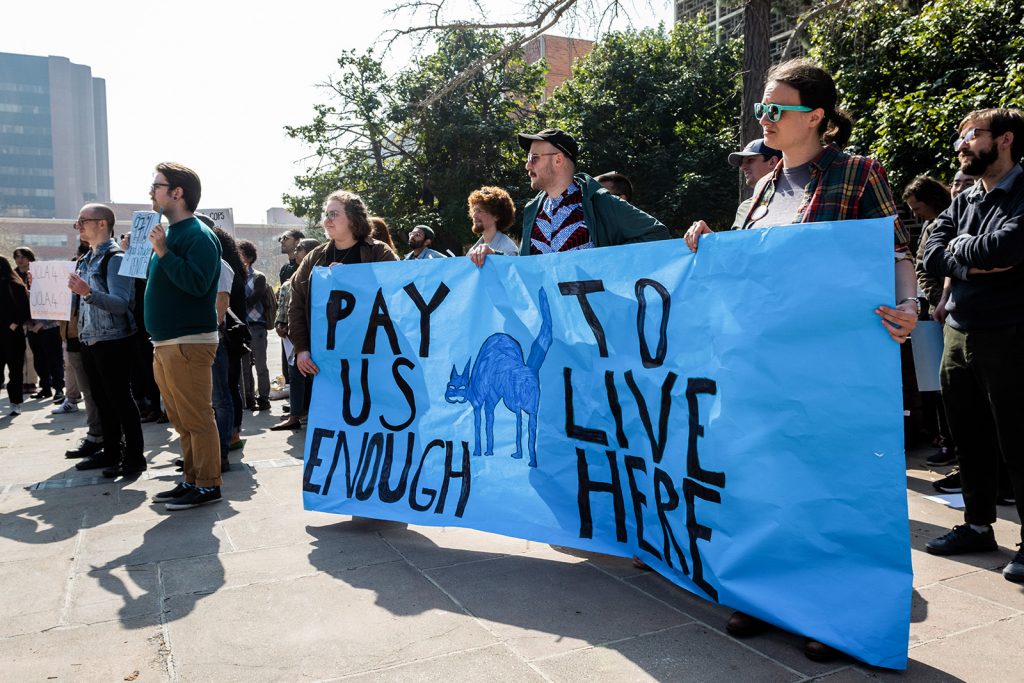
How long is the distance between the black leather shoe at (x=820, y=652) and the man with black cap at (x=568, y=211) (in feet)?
6.26

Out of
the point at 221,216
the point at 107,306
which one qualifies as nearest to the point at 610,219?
the point at 107,306

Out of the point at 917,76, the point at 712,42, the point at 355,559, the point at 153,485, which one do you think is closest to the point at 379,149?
the point at 712,42

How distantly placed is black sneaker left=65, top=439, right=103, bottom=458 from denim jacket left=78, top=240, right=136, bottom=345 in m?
1.39

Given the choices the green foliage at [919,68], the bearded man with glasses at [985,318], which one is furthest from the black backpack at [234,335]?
the green foliage at [919,68]

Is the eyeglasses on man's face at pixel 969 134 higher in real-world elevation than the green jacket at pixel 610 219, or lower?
higher

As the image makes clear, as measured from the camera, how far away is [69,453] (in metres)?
6.41

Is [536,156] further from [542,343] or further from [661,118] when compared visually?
[661,118]

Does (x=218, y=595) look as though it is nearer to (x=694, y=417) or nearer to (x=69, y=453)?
(x=694, y=417)

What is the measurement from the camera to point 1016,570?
325cm

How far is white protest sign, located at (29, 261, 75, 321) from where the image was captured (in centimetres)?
728

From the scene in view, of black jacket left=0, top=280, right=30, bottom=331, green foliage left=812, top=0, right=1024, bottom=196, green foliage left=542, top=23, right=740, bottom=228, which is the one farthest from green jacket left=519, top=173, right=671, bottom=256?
green foliage left=542, top=23, right=740, bottom=228

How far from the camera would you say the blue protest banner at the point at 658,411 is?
2455 mm

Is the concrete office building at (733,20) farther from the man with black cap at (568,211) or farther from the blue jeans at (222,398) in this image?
the blue jeans at (222,398)

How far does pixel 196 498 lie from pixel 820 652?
3.68 m
